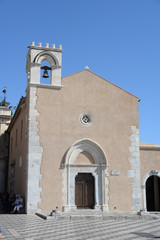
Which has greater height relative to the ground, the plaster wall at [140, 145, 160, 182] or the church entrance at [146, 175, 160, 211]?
the plaster wall at [140, 145, 160, 182]

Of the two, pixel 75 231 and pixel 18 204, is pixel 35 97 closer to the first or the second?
pixel 18 204

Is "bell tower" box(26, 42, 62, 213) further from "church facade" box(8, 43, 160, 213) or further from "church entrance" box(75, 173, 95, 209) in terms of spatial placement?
"church entrance" box(75, 173, 95, 209)

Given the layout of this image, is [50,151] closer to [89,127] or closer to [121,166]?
[89,127]

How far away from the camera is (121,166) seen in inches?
702

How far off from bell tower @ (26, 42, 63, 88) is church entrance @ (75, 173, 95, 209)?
5529 mm

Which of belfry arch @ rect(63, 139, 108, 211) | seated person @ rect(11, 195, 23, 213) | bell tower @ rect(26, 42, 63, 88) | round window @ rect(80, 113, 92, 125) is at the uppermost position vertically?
bell tower @ rect(26, 42, 63, 88)

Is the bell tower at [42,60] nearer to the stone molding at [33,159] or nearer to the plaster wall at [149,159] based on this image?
the stone molding at [33,159]

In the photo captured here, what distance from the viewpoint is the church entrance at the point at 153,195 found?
19.5m

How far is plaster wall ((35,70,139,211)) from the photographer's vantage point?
16578 millimetres

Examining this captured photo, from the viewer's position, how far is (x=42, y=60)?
17.8m

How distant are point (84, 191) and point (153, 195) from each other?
209 inches

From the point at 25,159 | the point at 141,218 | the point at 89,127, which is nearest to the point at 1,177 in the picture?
the point at 25,159

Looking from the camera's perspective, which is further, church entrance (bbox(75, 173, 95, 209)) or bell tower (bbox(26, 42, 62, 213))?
church entrance (bbox(75, 173, 95, 209))

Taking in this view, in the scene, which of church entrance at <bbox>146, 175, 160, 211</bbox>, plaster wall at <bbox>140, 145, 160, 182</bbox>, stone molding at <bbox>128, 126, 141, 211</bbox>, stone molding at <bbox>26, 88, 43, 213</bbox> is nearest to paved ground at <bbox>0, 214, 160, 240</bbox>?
stone molding at <bbox>26, 88, 43, 213</bbox>
